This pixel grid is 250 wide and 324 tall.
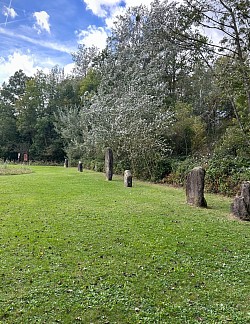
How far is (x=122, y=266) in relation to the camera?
382cm

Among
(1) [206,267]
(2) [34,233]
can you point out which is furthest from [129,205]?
(1) [206,267]

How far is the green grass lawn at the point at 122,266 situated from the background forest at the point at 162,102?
17.3 feet

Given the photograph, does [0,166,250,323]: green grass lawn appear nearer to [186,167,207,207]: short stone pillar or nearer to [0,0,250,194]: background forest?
[186,167,207,207]: short stone pillar

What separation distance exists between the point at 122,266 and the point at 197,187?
479 cm

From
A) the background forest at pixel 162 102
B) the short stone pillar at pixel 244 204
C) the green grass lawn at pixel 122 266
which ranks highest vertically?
the background forest at pixel 162 102

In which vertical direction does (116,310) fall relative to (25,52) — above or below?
below

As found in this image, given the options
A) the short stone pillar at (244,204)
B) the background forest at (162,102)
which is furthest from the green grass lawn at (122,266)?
the background forest at (162,102)

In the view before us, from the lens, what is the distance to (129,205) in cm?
789

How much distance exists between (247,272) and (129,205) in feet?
14.4

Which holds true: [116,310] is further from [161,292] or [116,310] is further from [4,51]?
[4,51]

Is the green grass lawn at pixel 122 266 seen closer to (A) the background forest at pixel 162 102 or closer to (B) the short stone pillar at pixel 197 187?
(B) the short stone pillar at pixel 197 187

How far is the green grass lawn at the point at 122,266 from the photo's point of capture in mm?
2803

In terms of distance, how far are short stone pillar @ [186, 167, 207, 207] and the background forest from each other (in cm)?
246

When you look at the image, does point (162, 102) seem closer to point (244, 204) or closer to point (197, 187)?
point (197, 187)
